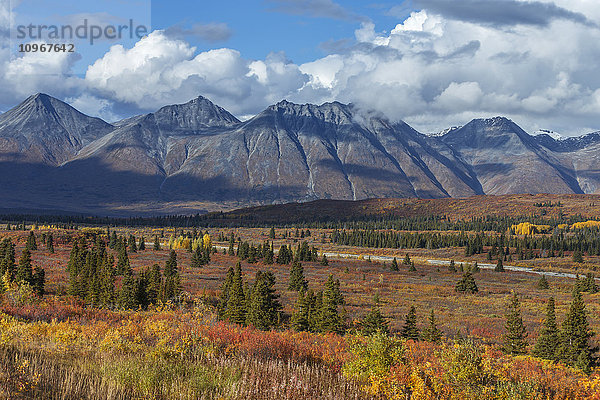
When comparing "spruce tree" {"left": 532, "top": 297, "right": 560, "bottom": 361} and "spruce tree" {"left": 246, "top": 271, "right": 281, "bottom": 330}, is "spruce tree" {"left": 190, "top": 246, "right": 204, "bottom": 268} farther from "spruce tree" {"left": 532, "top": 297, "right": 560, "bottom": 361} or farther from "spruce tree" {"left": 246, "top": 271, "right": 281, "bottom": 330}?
"spruce tree" {"left": 532, "top": 297, "right": 560, "bottom": 361}

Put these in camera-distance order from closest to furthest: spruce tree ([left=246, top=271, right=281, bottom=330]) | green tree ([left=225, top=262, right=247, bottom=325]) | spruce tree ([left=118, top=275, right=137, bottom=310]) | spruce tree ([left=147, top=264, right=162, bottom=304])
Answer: spruce tree ([left=246, top=271, right=281, bottom=330])
green tree ([left=225, top=262, right=247, bottom=325])
spruce tree ([left=118, top=275, right=137, bottom=310])
spruce tree ([left=147, top=264, right=162, bottom=304])

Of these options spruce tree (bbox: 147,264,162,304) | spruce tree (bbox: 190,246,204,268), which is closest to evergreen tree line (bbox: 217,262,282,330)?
spruce tree (bbox: 147,264,162,304)

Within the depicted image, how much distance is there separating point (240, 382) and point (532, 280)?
8603cm

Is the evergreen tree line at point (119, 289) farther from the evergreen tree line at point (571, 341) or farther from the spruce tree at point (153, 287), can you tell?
the evergreen tree line at point (571, 341)

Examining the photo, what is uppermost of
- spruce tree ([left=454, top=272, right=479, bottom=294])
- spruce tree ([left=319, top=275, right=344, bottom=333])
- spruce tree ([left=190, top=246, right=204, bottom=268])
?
spruce tree ([left=319, top=275, right=344, bottom=333])

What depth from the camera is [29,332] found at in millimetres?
10742

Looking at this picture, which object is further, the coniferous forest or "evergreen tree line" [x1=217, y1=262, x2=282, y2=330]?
"evergreen tree line" [x1=217, y1=262, x2=282, y2=330]

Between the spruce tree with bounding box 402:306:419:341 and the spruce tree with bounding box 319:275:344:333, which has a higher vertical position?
the spruce tree with bounding box 319:275:344:333

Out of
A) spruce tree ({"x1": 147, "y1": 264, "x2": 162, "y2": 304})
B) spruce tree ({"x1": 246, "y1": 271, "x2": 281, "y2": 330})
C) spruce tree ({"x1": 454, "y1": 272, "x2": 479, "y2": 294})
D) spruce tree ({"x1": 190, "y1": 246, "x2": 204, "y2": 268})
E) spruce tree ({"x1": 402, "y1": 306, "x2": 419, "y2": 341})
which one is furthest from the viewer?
spruce tree ({"x1": 190, "y1": 246, "x2": 204, "y2": 268})

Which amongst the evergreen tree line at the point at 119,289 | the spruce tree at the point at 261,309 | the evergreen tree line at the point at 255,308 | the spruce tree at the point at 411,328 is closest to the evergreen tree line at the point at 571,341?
the spruce tree at the point at 411,328

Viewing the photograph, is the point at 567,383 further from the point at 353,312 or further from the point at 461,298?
the point at 461,298

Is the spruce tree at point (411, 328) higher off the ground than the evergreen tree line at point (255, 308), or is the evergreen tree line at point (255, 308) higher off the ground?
the evergreen tree line at point (255, 308)

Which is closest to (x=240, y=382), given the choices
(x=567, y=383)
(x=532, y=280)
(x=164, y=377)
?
(x=164, y=377)

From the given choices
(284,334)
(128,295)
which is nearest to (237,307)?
(128,295)
